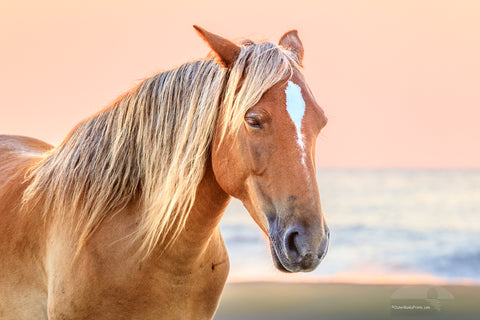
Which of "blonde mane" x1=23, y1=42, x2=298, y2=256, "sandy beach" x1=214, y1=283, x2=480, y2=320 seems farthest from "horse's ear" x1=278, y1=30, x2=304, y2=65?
"sandy beach" x1=214, y1=283, x2=480, y2=320

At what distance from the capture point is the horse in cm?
244

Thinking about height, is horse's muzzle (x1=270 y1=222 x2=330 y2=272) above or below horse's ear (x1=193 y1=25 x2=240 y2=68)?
below

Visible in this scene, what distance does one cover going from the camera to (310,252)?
226cm

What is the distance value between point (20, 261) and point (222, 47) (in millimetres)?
1490

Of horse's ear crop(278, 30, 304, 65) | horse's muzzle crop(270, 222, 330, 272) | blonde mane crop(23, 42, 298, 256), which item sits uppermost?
horse's ear crop(278, 30, 304, 65)

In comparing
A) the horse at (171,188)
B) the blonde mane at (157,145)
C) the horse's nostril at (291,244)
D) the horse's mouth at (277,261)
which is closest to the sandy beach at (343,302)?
the horse at (171,188)

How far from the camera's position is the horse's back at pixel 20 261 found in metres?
3.06

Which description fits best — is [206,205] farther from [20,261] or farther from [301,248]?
[20,261]

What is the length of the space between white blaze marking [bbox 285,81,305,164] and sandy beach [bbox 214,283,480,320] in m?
5.77

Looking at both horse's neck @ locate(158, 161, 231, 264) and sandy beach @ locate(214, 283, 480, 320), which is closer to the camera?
horse's neck @ locate(158, 161, 231, 264)

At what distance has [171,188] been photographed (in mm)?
2686

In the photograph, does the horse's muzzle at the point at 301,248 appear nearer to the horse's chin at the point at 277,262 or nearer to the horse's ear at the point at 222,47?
the horse's chin at the point at 277,262

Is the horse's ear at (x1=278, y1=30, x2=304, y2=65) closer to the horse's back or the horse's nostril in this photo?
the horse's nostril

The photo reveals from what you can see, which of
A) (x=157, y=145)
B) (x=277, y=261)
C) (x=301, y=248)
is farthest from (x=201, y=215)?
(x=301, y=248)
